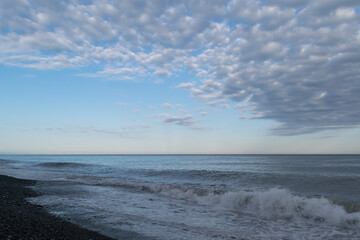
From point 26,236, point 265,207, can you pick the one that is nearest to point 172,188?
point 265,207

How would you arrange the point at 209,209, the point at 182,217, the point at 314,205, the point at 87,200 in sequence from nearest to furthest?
1. the point at 182,217
2. the point at 314,205
3. the point at 209,209
4. the point at 87,200

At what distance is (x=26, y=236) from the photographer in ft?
18.3

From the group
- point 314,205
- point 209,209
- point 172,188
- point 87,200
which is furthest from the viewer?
point 172,188

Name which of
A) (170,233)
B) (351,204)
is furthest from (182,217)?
(351,204)

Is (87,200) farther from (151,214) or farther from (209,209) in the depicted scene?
(209,209)

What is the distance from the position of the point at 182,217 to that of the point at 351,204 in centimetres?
883

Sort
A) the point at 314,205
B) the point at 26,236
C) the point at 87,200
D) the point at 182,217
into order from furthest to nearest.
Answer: the point at 87,200, the point at 314,205, the point at 182,217, the point at 26,236

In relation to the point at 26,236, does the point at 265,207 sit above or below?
below

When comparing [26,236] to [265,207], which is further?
[265,207]

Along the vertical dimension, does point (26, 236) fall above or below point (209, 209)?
above

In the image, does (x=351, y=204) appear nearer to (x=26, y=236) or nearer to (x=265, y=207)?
(x=265, y=207)

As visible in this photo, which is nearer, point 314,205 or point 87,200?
point 314,205

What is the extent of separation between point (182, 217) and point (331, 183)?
15.3 metres

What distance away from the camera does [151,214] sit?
10047 millimetres
